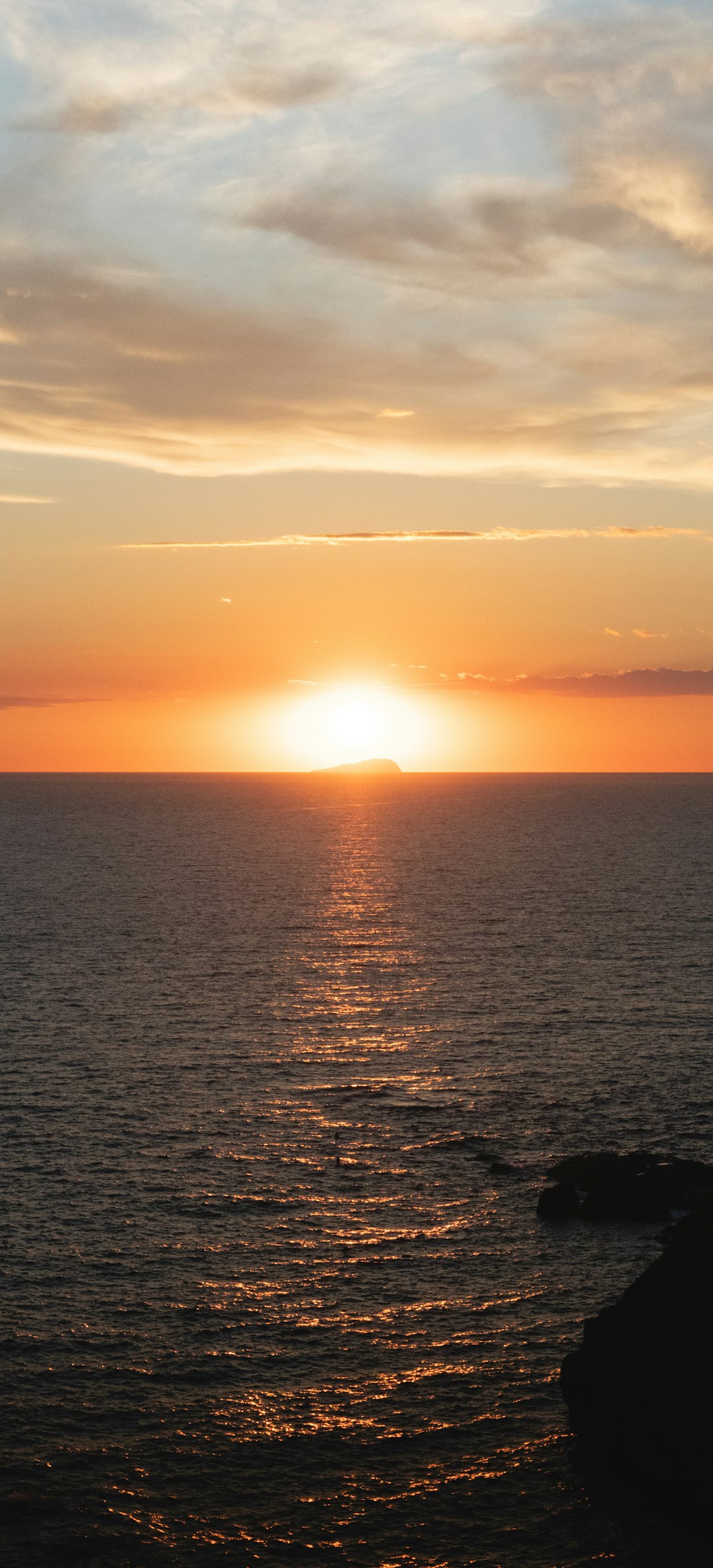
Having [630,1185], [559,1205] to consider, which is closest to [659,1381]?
[559,1205]

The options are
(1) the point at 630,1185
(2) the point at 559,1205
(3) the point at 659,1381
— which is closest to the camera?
(3) the point at 659,1381

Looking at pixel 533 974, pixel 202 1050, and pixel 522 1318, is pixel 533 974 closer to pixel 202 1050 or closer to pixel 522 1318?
pixel 202 1050

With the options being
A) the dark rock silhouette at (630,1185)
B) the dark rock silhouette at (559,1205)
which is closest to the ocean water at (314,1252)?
the dark rock silhouette at (559,1205)

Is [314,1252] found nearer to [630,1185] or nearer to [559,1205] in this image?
[559,1205]

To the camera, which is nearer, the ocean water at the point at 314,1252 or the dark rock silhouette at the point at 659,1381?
the ocean water at the point at 314,1252

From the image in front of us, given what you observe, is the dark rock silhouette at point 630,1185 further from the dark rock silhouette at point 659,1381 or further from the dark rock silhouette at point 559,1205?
the dark rock silhouette at point 659,1381

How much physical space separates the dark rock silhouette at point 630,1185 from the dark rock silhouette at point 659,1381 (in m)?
14.2

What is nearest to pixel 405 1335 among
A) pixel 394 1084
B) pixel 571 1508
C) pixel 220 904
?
pixel 571 1508

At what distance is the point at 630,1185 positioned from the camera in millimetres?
53094

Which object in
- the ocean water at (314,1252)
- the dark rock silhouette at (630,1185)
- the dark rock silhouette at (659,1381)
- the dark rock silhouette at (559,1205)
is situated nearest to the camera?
the ocean water at (314,1252)

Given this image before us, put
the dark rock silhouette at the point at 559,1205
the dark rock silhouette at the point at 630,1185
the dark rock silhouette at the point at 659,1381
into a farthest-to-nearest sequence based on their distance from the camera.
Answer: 1. the dark rock silhouette at the point at 630,1185
2. the dark rock silhouette at the point at 559,1205
3. the dark rock silhouette at the point at 659,1381

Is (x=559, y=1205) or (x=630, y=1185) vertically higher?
(x=630, y=1185)

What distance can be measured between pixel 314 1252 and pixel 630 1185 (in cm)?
1450

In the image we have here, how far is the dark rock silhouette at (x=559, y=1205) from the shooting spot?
5150 centimetres
